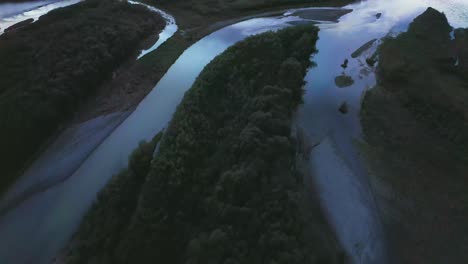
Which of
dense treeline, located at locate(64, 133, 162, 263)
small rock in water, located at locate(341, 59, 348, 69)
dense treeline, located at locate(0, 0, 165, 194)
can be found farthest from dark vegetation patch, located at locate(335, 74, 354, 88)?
dense treeline, located at locate(0, 0, 165, 194)

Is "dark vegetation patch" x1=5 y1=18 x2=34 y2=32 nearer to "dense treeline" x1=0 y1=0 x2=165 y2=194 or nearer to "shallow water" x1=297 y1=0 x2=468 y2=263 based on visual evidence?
"dense treeline" x1=0 y1=0 x2=165 y2=194

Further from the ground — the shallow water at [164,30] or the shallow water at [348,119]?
the shallow water at [164,30]

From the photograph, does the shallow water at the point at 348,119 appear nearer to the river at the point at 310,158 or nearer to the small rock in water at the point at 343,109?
the river at the point at 310,158

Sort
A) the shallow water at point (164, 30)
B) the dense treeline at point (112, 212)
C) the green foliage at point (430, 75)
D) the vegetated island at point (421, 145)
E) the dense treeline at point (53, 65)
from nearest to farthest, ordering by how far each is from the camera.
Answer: the dense treeline at point (112, 212) < the vegetated island at point (421, 145) < the dense treeline at point (53, 65) < the green foliage at point (430, 75) < the shallow water at point (164, 30)

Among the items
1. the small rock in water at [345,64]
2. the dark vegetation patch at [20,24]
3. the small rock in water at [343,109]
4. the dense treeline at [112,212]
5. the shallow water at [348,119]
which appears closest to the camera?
the dense treeline at [112,212]

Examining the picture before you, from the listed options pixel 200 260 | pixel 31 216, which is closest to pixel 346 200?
pixel 200 260

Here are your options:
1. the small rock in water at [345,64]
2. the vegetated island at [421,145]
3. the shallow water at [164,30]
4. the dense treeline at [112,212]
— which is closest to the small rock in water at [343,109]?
the vegetated island at [421,145]
